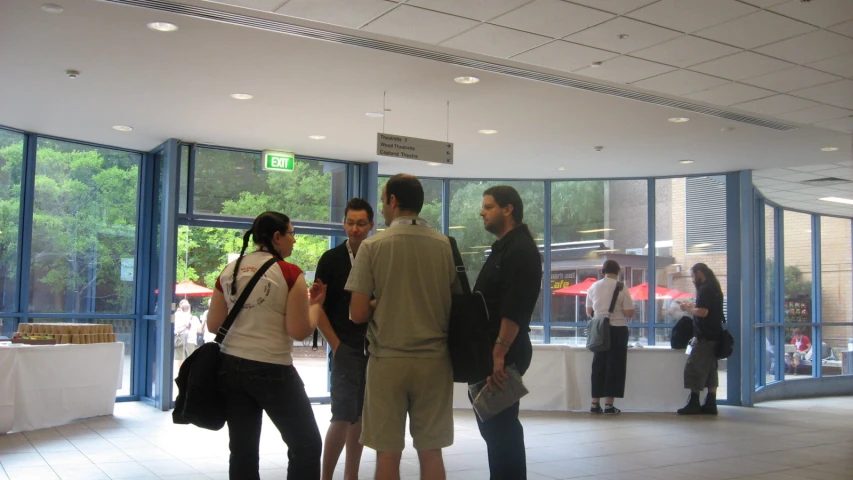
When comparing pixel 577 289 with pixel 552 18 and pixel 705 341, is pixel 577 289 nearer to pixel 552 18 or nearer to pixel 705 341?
pixel 705 341

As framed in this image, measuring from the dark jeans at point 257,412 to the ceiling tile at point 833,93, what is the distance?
547 cm

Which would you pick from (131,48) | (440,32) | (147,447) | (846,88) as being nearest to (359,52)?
(440,32)

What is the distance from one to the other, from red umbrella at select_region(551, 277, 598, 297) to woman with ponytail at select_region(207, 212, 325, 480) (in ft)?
28.8

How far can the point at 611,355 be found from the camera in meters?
9.41

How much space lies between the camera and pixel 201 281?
398 inches

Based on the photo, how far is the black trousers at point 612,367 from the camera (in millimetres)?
9391

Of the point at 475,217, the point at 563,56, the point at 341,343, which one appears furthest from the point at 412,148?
the point at 475,217

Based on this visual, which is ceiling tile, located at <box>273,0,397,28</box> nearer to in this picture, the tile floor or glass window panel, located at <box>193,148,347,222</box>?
the tile floor

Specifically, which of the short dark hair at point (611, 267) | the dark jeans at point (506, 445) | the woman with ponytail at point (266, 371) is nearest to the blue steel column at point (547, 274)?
the short dark hair at point (611, 267)

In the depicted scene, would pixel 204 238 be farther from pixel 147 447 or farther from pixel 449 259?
pixel 449 259

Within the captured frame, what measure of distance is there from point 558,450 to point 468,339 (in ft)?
13.0

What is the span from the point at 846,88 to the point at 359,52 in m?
4.12

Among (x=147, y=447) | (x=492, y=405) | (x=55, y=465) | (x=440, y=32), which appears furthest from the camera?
(x=147, y=447)

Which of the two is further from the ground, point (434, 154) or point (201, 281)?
point (434, 154)
